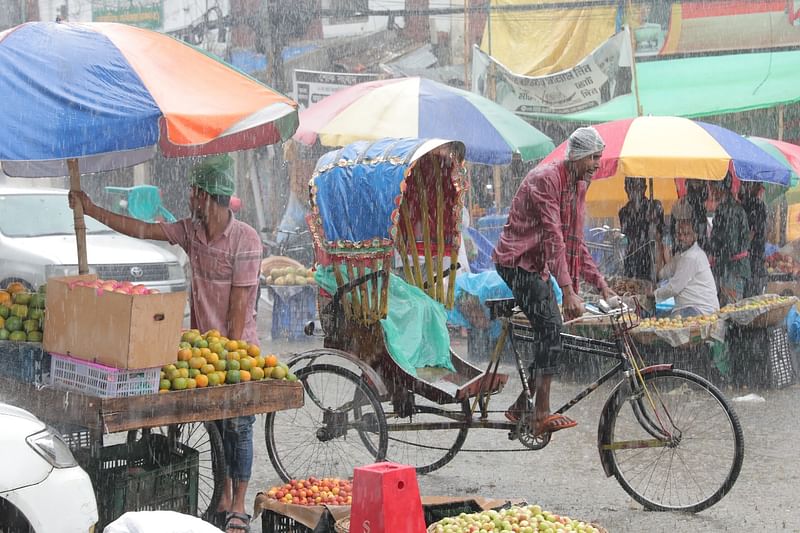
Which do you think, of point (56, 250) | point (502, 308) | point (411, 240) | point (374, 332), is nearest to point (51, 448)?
point (374, 332)

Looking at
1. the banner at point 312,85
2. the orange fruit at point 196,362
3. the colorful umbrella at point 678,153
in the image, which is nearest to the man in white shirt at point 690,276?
the colorful umbrella at point 678,153

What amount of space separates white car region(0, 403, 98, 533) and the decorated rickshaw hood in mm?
2778

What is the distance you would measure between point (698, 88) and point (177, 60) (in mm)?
13311

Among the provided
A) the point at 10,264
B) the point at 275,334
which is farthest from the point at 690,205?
the point at 10,264

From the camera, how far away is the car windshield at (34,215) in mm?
12500

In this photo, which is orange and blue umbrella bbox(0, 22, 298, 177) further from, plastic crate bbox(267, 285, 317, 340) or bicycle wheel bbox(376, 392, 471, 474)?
plastic crate bbox(267, 285, 317, 340)

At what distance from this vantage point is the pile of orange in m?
4.56

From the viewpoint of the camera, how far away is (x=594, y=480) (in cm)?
666

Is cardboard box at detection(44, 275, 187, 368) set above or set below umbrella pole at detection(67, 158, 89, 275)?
below

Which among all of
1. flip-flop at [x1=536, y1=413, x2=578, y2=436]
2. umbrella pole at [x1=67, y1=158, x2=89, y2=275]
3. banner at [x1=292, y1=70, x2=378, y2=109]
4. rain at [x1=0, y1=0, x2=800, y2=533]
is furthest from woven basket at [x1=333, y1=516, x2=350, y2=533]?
banner at [x1=292, y1=70, x2=378, y2=109]

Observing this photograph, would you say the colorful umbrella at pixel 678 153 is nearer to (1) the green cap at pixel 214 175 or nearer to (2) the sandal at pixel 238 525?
→ (1) the green cap at pixel 214 175

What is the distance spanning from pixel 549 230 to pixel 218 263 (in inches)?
79.6

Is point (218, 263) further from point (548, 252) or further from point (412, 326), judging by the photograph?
point (548, 252)

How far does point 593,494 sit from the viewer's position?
20.7ft
